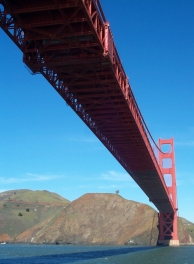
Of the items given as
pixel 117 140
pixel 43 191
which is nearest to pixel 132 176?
pixel 117 140

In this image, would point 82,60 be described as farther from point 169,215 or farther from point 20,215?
point 20,215

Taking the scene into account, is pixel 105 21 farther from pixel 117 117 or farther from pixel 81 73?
pixel 117 117

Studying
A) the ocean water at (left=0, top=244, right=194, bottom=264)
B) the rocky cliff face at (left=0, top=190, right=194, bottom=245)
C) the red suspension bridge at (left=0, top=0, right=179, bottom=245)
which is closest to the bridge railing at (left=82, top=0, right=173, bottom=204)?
the red suspension bridge at (left=0, top=0, right=179, bottom=245)

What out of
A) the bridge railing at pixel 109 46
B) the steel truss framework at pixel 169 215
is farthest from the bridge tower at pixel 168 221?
the bridge railing at pixel 109 46

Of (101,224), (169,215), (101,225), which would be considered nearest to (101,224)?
(101,224)

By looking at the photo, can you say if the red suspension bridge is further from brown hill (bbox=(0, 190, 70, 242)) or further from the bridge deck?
brown hill (bbox=(0, 190, 70, 242))

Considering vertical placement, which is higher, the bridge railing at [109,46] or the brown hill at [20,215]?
the bridge railing at [109,46]

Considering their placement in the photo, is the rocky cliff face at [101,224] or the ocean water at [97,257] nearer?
the ocean water at [97,257]

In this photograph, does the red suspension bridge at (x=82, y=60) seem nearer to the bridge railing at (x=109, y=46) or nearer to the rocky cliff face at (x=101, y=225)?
the bridge railing at (x=109, y=46)
